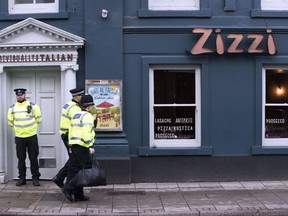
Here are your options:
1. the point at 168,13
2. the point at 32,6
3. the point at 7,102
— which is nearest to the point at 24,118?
the point at 7,102

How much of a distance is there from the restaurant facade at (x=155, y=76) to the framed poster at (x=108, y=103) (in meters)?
0.02

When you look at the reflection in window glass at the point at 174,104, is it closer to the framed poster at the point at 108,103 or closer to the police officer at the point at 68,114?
the framed poster at the point at 108,103

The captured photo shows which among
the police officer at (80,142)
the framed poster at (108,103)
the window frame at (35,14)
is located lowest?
the police officer at (80,142)

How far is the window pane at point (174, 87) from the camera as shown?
33.4 ft

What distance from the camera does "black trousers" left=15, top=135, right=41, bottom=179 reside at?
9.62m

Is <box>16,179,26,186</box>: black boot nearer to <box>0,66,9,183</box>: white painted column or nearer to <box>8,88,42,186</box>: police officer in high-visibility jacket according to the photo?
<box>8,88,42,186</box>: police officer in high-visibility jacket

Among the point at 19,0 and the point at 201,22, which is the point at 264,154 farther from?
the point at 19,0

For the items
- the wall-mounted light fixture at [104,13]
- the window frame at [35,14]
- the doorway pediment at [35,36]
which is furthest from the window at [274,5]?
the window frame at [35,14]

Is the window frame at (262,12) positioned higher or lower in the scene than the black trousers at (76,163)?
higher

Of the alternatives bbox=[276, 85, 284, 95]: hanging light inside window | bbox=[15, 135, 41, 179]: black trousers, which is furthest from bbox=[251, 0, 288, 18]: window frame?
bbox=[15, 135, 41, 179]: black trousers

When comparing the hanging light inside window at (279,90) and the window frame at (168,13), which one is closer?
the window frame at (168,13)

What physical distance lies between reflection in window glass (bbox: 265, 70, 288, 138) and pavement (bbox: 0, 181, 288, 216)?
3.79 feet

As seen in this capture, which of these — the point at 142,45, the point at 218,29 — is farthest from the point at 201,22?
the point at 142,45

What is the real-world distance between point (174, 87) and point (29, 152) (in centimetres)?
325
